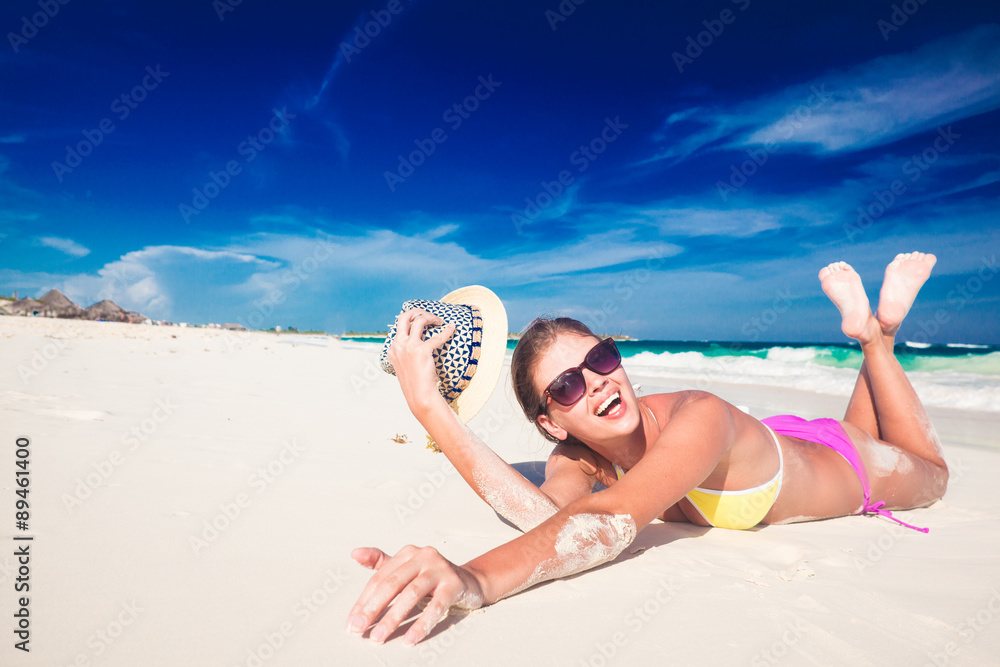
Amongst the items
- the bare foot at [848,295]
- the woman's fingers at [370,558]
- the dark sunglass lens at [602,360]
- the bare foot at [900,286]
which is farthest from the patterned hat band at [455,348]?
the bare foot at [900,286]

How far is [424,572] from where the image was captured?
150 centimetres

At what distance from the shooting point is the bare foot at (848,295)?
3506mm

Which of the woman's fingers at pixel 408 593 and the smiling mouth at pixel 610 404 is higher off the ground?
the smiling mouth at pixel 610 404

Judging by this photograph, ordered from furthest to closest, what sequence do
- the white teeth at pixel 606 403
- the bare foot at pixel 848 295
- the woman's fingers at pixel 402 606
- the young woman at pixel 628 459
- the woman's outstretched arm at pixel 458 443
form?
the bare foot at pixel 848 295 → the white teeth at pixel 606 403 → the woman's outstretched arm at pixel 458 443 → the young woman at pixel 628 459 → the woman's fingers at pixel 402 606

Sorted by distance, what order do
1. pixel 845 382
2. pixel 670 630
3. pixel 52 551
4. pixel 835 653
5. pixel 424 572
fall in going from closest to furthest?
pixel 424 572 < pixel 835 653 < pixel 670 630 < pixel 52 551 < pixel 845 382

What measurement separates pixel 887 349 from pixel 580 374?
8.65ft

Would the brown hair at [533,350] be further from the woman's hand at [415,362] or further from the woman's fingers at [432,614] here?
the woman's fingers at [432,614]

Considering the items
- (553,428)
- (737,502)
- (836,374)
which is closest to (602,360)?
(553,428)

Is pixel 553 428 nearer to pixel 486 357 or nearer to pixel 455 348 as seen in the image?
pixel 486 357

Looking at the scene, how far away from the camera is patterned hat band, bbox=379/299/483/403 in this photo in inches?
104

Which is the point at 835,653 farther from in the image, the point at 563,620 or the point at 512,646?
the point at 512,646

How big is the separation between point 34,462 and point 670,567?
3.48 meters

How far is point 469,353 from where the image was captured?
9.20 ft

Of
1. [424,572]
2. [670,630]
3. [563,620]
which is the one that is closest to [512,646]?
[563,620]
